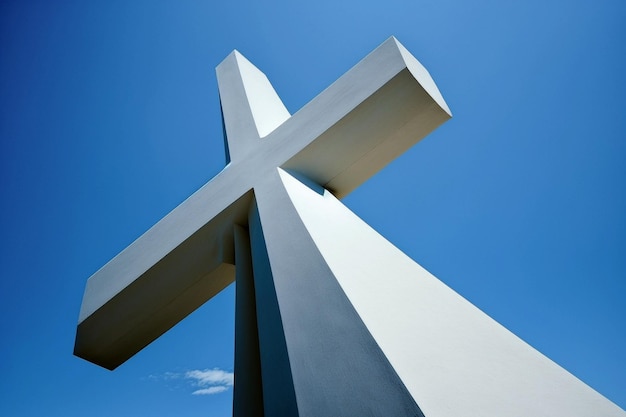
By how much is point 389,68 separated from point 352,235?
4.05 feet

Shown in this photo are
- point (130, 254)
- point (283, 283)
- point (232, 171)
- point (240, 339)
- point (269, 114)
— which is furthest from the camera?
point (269, 114)

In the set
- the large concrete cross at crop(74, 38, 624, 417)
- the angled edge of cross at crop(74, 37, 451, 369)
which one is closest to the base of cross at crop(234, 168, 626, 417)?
the large concrete cross at crop(74, 38, 624, 417)

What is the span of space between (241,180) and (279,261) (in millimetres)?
1195

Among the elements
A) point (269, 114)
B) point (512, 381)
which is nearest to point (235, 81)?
point (269, 114)

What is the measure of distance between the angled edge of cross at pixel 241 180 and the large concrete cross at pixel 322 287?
0.01 meters

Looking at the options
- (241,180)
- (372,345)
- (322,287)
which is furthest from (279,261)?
(241,180)

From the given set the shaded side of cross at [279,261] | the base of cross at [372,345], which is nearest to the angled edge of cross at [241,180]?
the shaded side of cross at [279,261]

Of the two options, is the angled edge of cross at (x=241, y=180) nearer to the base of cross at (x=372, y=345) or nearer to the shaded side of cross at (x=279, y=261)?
the shaded side of cross at (x=279, y=261)

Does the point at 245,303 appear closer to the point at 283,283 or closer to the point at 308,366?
the point at 283,283

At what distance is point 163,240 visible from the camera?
3295 millimetres

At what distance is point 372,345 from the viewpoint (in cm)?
141

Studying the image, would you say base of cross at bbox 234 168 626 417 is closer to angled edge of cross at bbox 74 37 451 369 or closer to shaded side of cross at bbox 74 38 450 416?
shaded side of cross at bbox 74 38 450 416

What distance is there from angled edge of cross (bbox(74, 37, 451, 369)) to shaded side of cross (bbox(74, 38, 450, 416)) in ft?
0.03

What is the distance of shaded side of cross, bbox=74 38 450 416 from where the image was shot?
1.49 metres
